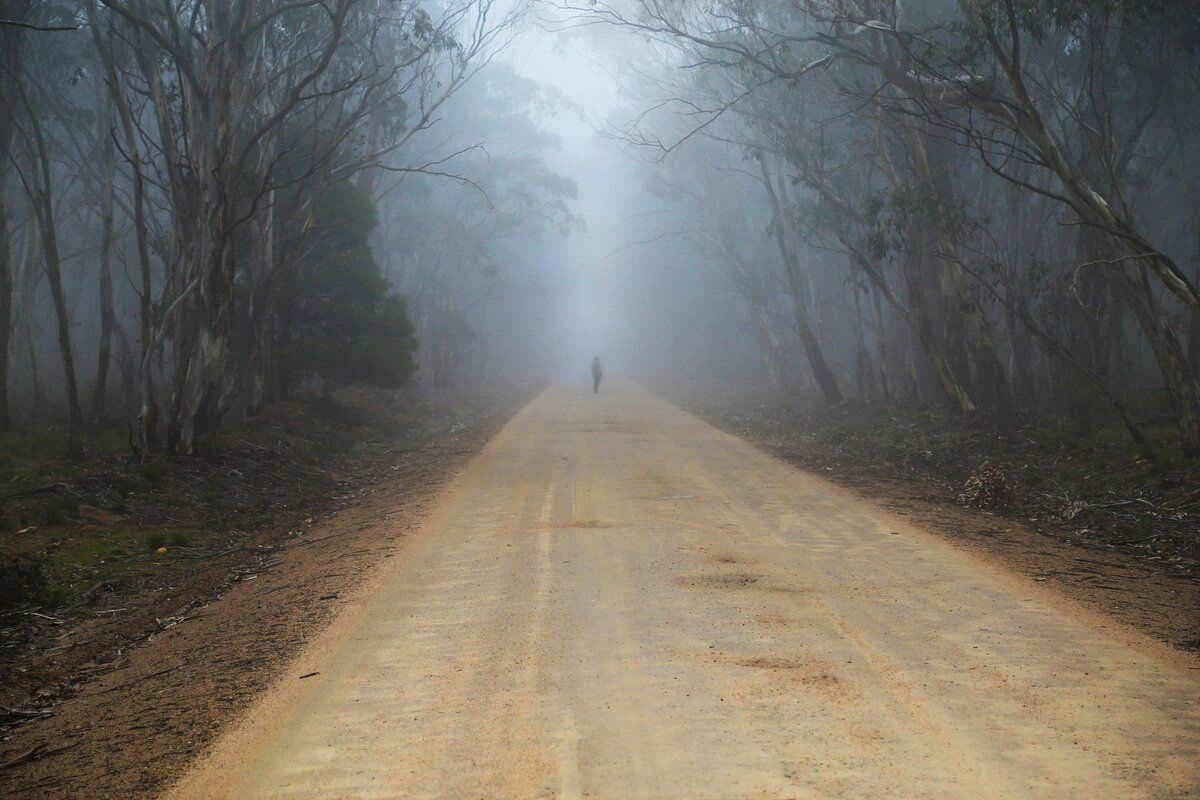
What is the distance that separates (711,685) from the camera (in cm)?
491

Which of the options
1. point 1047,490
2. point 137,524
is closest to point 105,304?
point 137,524

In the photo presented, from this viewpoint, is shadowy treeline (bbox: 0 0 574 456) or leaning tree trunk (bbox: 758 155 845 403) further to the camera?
leaning tree trunk (bbox: 758 155 845 403)

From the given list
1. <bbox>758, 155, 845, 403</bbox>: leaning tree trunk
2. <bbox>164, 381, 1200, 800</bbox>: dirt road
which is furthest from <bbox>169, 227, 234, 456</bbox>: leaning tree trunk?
<bbox>758, 155, 845, 403</bbox>: leaning tree trunk

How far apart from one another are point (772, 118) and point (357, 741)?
2111 centimetres

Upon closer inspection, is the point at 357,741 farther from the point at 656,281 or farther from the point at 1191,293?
the point at 656,281

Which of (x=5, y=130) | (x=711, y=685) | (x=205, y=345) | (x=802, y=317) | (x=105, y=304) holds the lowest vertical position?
(x=711, y=685)

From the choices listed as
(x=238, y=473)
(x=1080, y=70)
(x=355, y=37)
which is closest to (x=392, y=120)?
(x=355, y=37)

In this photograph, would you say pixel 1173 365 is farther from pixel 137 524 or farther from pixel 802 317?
pixel 802 317

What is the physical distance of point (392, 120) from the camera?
79.6 feet

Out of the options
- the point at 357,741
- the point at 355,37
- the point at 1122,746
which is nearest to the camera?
the point at 1122,746

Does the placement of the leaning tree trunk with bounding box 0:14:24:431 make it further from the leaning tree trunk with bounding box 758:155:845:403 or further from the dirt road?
the leaning tree trunk with bounding box 758:155:845:403

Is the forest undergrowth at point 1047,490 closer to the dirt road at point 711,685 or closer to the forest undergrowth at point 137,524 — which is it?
the dirt road at point 711,685

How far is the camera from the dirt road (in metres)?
3.97

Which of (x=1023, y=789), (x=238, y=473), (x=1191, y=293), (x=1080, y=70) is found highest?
(x=1080, y=70)
